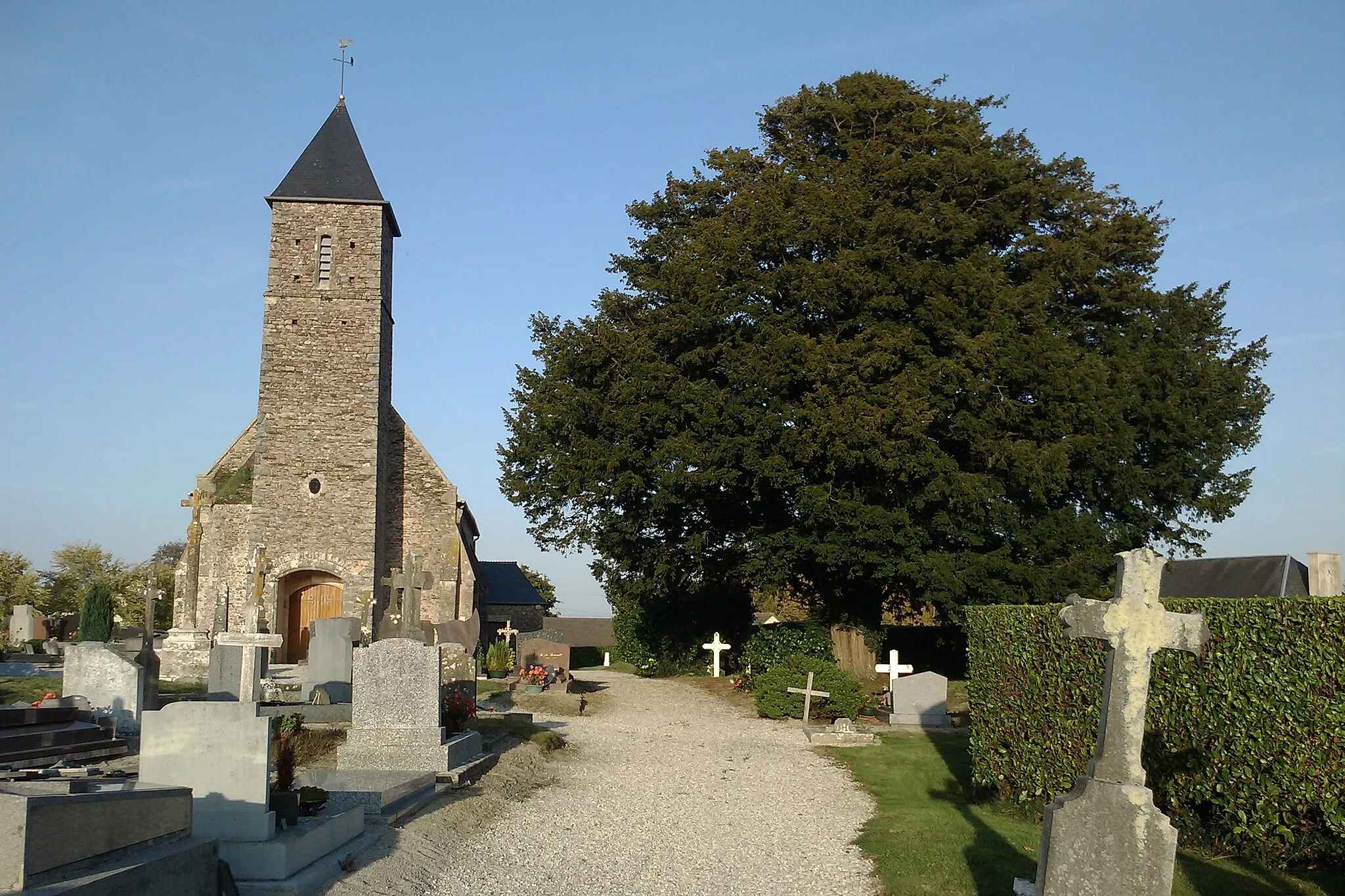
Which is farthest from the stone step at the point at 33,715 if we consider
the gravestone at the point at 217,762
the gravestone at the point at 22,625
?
the gravestone at the point at 22,625

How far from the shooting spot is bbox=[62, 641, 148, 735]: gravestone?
41.2ft

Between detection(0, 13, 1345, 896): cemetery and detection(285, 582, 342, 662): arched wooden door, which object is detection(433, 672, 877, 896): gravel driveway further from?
detection(285, 582, 342, 662): arched wooden door

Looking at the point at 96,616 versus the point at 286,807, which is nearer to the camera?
the point at 286,807

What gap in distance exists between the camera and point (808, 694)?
18219 mm

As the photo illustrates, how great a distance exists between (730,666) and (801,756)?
48.8 feet

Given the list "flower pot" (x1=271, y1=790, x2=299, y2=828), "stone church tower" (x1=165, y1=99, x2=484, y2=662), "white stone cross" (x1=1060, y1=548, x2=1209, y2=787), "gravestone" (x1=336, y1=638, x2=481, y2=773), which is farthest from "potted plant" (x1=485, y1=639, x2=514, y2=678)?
"white stone cross" (x1=1060, y1=548, x2=1209, y2=787)

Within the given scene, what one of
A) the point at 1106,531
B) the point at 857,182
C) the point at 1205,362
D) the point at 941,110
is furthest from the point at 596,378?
the point at 1205,362

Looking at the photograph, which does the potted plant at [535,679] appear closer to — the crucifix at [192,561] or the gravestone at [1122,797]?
the crucifix at [192,561]

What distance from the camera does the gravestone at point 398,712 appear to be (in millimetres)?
10758

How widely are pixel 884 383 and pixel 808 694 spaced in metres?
5.82

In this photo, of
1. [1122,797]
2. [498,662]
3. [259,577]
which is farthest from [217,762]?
[259,577]

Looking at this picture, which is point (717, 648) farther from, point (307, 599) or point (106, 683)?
point (106, 683)

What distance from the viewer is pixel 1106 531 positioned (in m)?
22.5

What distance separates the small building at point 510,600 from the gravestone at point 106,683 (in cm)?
2312
